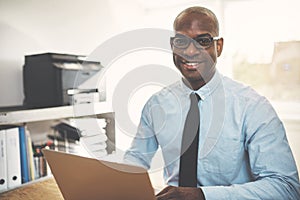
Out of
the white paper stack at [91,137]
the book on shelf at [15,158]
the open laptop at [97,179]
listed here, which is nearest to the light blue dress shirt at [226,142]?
the open laptop at [97,179]

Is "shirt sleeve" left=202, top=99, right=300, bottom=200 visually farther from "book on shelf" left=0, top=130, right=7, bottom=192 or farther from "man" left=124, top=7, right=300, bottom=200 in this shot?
"book on shelf" left=0, top=130, right=7, bottom=192

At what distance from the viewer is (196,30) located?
144 cm

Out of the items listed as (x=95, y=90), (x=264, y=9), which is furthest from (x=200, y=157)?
(x=264, y=9)

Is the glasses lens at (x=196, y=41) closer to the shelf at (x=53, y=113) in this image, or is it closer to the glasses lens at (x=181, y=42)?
the glasses lens at (x=181, y=42)

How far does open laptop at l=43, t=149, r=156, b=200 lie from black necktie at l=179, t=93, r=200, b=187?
51 cm

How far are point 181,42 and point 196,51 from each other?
78 mm

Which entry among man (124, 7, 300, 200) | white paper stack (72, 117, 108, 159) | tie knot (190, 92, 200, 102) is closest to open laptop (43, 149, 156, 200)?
man (124, 7, 300, 200)

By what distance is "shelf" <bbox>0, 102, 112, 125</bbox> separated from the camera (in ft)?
5.26

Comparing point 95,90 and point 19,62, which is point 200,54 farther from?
point 19,62

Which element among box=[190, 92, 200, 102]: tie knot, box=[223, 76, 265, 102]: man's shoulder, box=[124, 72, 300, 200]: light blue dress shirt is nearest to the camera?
box=[124, 72, 300, 200]: light blue dress shirt

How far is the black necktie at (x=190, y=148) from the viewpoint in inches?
58.0

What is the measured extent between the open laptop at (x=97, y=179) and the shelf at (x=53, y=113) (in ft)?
1.77

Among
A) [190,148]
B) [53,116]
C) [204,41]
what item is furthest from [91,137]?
[204,41]

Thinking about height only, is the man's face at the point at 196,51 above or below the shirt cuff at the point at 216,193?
above
